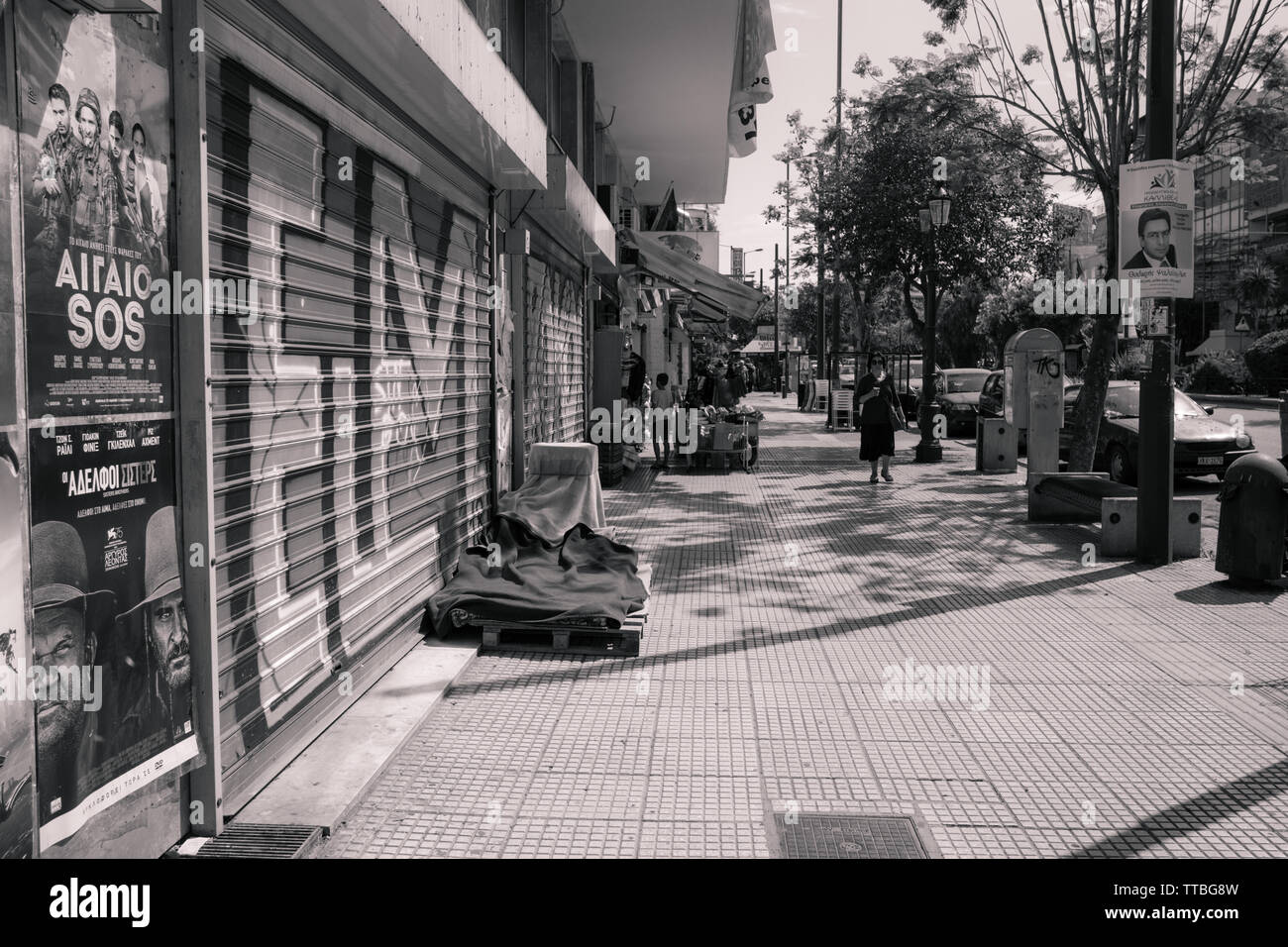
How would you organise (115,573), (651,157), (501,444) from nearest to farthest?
1. (115,573)
2. (501,444)
3. (651,157)

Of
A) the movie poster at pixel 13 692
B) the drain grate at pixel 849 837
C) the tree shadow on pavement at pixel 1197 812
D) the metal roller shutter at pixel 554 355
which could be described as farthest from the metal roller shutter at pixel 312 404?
the metal roller shutter at pixel 554 355

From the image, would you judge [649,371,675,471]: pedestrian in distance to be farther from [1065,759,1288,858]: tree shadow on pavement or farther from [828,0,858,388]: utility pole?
[1065,759,1288,858]: tree shadow on pavement

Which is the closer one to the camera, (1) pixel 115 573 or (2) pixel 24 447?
(2) pixel 24 447

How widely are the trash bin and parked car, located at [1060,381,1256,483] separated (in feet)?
20.7

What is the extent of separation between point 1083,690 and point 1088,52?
11.0 m

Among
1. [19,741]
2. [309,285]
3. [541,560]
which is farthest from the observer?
[541,560]

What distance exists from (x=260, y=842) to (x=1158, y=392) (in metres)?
8.31

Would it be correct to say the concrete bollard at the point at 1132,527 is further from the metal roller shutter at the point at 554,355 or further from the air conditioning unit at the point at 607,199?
the air conditioning unit at the point at 607,199

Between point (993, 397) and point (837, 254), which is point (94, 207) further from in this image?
point (837, 254)

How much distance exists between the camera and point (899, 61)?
19.7 meters

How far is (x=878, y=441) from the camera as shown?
16.1 meters
